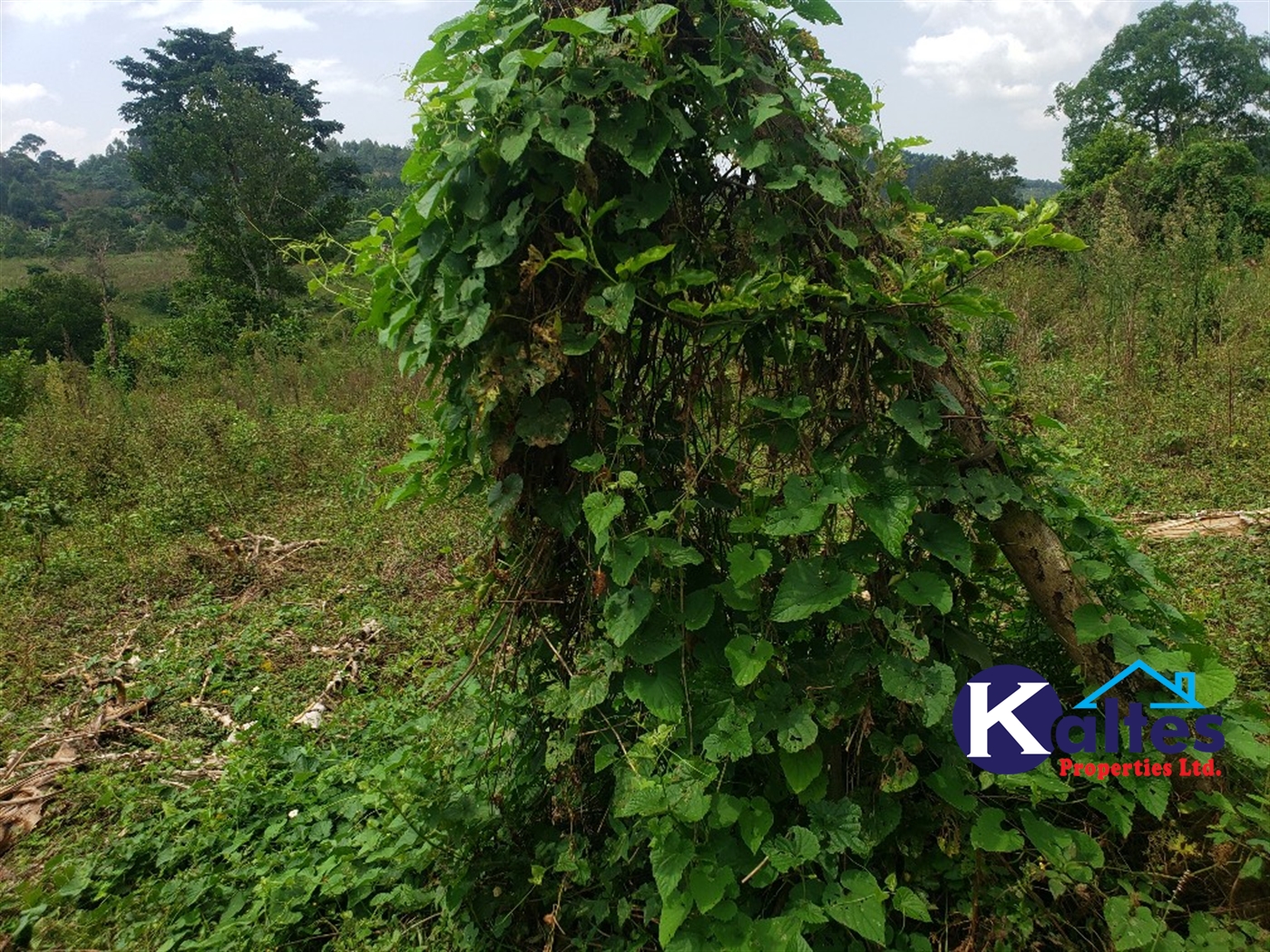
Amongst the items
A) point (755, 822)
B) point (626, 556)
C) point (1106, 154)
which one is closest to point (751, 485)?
point (626, 556)

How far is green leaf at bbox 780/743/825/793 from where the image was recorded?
1.58m

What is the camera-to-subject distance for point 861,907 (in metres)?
1.47

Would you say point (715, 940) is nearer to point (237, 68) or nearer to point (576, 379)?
point (576, 379)

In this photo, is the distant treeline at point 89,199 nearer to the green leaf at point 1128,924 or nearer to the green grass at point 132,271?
the green grass at point 132,271

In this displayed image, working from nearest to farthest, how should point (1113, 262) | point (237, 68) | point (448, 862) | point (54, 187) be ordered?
point (448, 862) → point (1113, 262) → point (237, 68) → point (54, 187)

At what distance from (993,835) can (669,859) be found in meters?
0.71

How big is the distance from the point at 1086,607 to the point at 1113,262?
→ 643cm

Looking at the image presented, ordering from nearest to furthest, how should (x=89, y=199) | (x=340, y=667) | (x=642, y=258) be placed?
(x=642, y=258)
(x=340, y=667)
(x=89, y=199)

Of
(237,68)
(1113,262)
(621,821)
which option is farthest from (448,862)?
(237,68)

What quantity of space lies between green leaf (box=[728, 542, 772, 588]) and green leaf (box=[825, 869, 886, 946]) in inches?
25.8

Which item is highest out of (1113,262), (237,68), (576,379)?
(237,68)

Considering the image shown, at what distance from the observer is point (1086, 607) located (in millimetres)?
1643

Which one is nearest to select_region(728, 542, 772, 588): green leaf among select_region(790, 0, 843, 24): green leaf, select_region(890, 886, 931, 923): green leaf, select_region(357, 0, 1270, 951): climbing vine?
select_region(357, 0, 1270, 951): climbing vine

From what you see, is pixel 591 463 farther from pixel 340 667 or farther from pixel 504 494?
pixel 340 667
